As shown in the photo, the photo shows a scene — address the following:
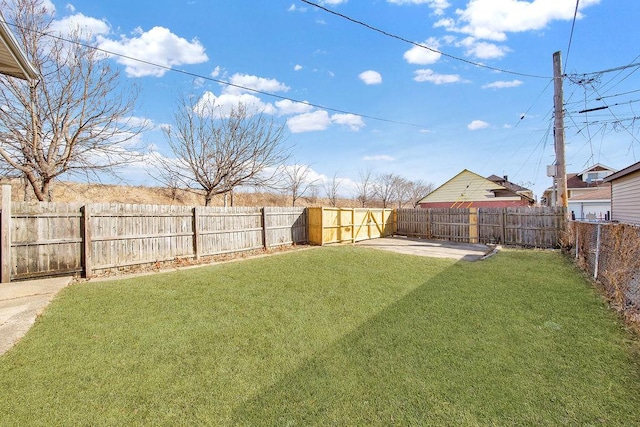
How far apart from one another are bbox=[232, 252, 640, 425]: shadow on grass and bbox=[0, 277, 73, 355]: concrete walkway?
3.22m

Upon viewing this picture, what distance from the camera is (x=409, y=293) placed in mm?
5191

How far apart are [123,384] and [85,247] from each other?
5424mm

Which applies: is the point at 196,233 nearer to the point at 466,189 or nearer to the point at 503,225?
the point at 503,225

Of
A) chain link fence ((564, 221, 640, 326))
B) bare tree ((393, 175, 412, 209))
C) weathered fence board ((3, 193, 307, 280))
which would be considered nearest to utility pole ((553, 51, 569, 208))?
chain link fence ((564, 221, 640, 326))

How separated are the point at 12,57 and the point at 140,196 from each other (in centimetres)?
2031

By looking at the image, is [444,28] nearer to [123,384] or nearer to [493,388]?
[493,388]

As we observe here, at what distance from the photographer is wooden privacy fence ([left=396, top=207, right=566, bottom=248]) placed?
1148cm

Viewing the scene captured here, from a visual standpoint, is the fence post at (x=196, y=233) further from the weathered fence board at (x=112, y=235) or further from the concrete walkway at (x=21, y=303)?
the concrete walkway at (x=21, y=303)

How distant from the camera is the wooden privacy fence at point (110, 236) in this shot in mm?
5996

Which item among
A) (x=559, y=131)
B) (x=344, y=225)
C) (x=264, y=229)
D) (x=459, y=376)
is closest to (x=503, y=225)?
(x=559, y=131)

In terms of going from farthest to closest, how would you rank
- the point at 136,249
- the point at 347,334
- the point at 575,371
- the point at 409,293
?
1. the point at 136,249
2. the point at 409,293
3. the point at 347,334
4. the point at 575,371

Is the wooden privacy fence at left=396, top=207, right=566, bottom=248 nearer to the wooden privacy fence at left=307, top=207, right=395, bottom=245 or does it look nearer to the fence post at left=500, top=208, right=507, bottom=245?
the fence post at left=500, top=208, right=507, bottom=245

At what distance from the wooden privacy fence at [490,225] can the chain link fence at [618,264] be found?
5.14 meters

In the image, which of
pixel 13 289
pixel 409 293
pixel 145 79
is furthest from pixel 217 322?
pixel 145 79
